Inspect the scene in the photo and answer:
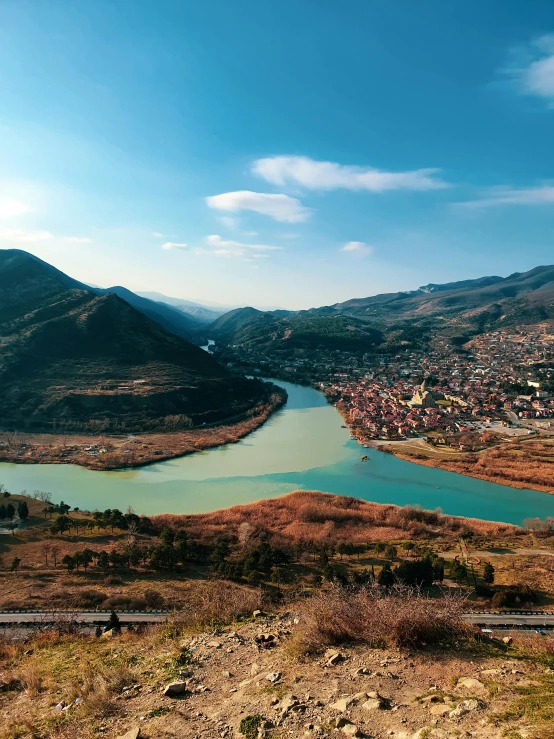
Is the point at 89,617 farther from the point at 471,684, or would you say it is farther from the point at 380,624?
the point at 471,684

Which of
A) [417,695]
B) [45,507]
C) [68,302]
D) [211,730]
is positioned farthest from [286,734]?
[68,302]

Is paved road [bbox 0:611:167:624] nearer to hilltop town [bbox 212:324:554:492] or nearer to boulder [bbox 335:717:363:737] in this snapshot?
boulder [bbox 335:717:363:737]

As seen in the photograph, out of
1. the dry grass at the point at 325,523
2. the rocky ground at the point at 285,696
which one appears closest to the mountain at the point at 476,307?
the dry grass at the point at 325,523

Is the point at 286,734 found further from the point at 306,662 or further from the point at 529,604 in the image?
the point at 529,604

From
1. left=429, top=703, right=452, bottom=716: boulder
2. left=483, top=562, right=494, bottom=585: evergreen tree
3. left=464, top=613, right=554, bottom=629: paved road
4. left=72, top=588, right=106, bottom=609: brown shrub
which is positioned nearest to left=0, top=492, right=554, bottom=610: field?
left=72, top=588, right=106, bottom=609: brown shrub

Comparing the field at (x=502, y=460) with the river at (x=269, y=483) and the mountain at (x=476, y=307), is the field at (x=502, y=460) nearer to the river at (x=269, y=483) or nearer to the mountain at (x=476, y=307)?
the river at (x=269, y=483)

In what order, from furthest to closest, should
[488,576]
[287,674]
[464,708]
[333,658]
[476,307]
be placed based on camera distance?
1. [476,307]
2. [488,576]
3. [333,658]
4. [287,674]
5. [464,708]

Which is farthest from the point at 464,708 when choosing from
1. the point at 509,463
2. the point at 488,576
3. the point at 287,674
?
the point at 509,463
